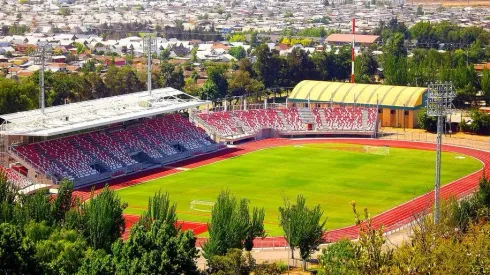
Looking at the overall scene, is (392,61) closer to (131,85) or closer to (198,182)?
(131,85)

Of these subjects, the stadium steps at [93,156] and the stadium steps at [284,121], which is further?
the stadium steps at [284,121]

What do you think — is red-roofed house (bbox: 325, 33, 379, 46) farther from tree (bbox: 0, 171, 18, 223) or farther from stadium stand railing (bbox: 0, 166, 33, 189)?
tree (bbox: 0, 171, 18, 223)

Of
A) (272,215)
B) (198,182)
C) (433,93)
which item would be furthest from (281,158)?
(433,93)

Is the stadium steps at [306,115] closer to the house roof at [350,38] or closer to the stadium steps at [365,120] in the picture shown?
the stadium steps at [365,120]

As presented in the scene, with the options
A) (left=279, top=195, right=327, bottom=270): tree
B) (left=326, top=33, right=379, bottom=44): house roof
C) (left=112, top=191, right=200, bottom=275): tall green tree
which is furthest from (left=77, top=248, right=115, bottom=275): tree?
(left=326, top=33, right=379, bottom=44): house roof

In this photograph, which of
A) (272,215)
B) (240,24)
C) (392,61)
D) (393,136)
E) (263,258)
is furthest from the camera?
(240,24)

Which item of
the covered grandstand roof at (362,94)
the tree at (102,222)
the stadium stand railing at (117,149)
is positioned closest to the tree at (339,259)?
the tree at (102,222)
